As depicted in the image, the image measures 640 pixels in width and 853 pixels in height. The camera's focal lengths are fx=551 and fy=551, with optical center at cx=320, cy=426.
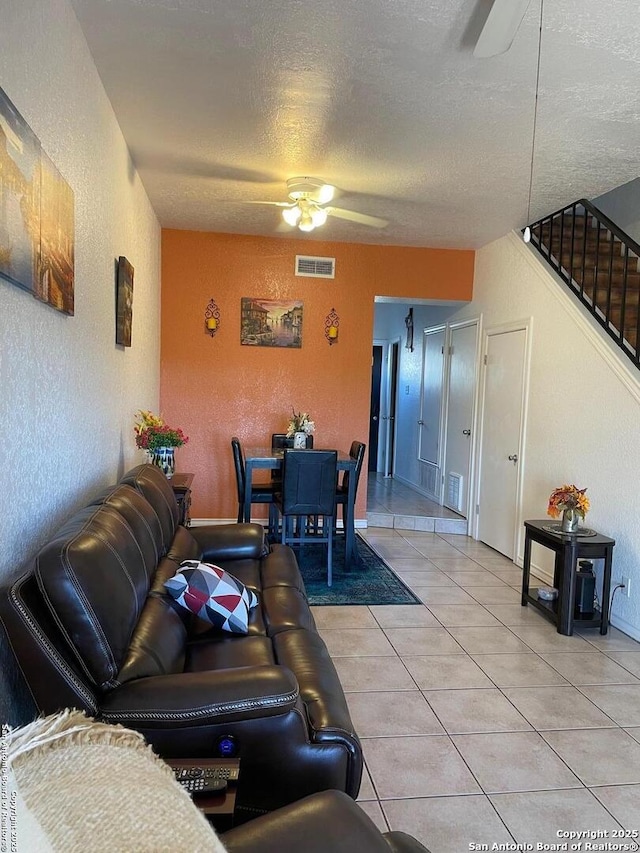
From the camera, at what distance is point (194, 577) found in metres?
2.12

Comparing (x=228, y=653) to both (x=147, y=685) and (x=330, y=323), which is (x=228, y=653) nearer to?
(x=147, y=685)

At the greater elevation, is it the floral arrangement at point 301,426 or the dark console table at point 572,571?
the floral arrangement at point 301,426

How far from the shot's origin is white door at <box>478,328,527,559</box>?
189 inches

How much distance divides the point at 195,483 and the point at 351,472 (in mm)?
1869

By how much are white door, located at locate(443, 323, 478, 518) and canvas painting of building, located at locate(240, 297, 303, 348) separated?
5.92 ft

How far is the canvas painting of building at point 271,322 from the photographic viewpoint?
555cm

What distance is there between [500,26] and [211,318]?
404 cm

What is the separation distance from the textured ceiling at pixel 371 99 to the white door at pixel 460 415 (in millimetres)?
1775

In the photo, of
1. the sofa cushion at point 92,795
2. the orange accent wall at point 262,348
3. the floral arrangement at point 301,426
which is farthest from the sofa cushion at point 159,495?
the orange accent wall at point 262,348

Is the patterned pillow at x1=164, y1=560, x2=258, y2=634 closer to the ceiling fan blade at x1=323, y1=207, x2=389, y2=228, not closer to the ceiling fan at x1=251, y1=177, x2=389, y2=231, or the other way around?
the ceiling fan at x1=251, y1=177, x2=389, y2=231

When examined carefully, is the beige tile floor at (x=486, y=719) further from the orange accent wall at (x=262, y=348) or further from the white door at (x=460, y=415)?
the orange accent wall at (x=262, y=348)

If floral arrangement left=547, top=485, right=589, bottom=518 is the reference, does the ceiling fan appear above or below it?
above

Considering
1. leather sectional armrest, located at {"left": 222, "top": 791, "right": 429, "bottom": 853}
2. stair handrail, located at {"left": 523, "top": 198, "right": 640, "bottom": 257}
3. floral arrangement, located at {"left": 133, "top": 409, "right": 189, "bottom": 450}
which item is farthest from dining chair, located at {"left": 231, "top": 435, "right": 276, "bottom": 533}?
leather sectional armrest, located at {"left": 222, "top": 791, "right": 429, "bottom": 853}

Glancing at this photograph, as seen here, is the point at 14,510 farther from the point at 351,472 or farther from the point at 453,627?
the point at 351,472
